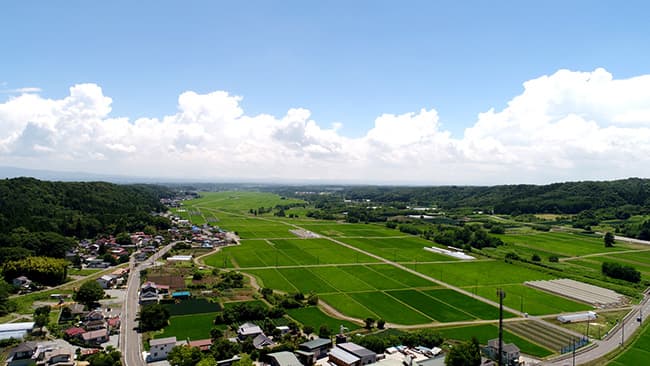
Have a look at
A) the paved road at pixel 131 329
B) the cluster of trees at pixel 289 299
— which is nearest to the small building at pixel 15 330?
the paved road at pixel 131 329

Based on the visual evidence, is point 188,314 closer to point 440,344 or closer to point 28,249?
point 440,344

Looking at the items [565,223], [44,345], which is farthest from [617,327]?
[565,223]

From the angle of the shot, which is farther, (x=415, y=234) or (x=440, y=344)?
(x=415, y=234)

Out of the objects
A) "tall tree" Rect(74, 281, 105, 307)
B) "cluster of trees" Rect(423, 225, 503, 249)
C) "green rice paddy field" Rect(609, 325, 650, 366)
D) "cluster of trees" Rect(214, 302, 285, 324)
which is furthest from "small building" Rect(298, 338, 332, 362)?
"cluster of trees" Rect(423, 225, 503, 249)

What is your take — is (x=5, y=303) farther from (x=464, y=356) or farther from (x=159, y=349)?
(x=464, y=356)

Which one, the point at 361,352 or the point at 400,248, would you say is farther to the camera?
the point at 400,248

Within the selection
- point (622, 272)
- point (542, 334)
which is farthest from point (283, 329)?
point (622, 272)
